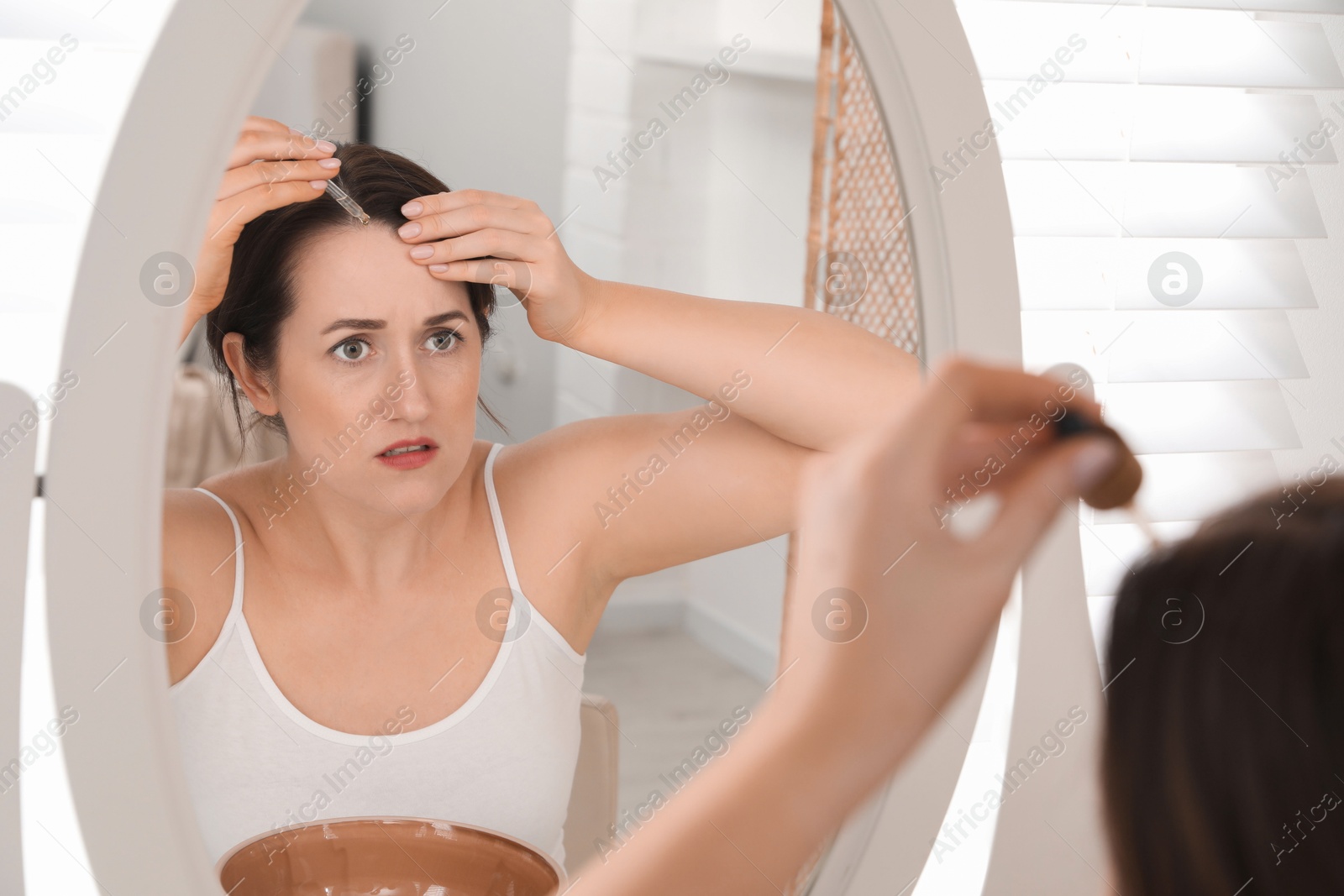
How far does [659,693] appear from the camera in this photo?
185 centimetres

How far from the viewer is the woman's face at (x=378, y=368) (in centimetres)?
58

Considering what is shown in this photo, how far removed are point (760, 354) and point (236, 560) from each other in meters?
0.33

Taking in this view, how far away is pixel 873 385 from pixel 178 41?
375 millimetres

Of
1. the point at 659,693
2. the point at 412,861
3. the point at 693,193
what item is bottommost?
the point at 659,693

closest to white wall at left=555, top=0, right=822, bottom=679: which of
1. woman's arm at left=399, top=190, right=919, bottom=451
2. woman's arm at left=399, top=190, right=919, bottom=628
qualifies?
woman's arm at left=399, top=190, right=919, bottom=628

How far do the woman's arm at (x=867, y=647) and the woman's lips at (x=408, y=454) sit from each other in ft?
1.29

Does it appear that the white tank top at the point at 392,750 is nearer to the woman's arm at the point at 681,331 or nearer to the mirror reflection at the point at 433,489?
the mirror reflection at the point at 433,489

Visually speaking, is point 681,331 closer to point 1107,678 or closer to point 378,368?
point 378,368

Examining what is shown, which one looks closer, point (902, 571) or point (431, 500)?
point (902, 571)

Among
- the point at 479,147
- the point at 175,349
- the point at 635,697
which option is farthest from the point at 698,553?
the point at 479,147

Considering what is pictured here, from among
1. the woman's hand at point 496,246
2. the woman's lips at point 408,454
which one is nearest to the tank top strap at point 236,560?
the woman's lips at point 408,454

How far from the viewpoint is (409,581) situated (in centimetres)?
71

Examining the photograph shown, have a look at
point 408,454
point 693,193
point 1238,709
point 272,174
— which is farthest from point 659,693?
point 1238,709

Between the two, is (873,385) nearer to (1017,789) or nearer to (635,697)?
(1017,789)
